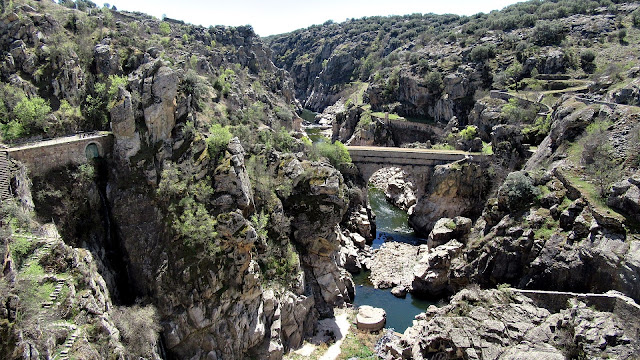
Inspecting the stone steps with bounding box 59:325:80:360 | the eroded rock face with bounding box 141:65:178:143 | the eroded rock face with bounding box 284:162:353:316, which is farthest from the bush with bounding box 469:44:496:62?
the stone steps with bounding box 59:325:80:360

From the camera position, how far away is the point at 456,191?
49438 mm

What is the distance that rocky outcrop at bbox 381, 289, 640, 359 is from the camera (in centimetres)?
2056

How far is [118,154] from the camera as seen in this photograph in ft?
93.6

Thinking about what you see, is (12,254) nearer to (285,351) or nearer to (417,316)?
(285,351)

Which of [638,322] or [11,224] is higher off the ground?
[11,224]

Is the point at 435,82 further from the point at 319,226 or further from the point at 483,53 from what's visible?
the point at 319,226

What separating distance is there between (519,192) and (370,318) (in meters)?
16.8

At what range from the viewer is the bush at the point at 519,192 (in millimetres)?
34344

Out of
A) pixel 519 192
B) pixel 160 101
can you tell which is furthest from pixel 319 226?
pixel 519 192

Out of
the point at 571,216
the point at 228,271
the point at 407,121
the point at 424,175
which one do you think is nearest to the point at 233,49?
the point at 407,121

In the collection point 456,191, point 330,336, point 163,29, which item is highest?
point 163,29

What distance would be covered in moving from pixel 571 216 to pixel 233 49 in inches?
2651

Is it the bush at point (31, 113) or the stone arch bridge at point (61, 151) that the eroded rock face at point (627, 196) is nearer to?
the stone arch bridge at point (61, 151)

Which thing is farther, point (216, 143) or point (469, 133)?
point (469, 133)
